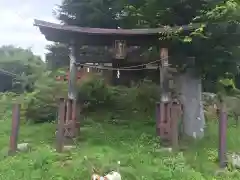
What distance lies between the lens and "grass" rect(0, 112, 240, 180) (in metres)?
8.59

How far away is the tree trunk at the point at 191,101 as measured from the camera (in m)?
12.9

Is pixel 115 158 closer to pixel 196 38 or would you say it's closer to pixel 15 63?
pixel 196 38

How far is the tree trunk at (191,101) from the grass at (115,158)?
619mm

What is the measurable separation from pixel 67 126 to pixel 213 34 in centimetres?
530

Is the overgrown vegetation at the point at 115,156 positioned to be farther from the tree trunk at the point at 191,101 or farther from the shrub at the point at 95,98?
the shrub at the point at 95,98

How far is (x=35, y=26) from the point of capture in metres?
11.1

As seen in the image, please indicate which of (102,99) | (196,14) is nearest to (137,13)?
(196,14)

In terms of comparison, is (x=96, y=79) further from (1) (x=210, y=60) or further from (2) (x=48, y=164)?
(2) (x=48, y=164)

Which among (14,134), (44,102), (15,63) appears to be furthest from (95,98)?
(15,63)

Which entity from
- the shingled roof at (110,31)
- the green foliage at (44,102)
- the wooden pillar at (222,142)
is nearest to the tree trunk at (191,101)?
the shingled roof at (110,31)

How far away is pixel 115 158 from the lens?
9133 mm

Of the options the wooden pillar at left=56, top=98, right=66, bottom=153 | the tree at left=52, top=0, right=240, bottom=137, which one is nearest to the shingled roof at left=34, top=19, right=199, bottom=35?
the tree at left=52, top=0, right=240, bottom=137

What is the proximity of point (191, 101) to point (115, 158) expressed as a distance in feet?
16.4

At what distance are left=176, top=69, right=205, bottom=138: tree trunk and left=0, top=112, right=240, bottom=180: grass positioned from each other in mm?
619
